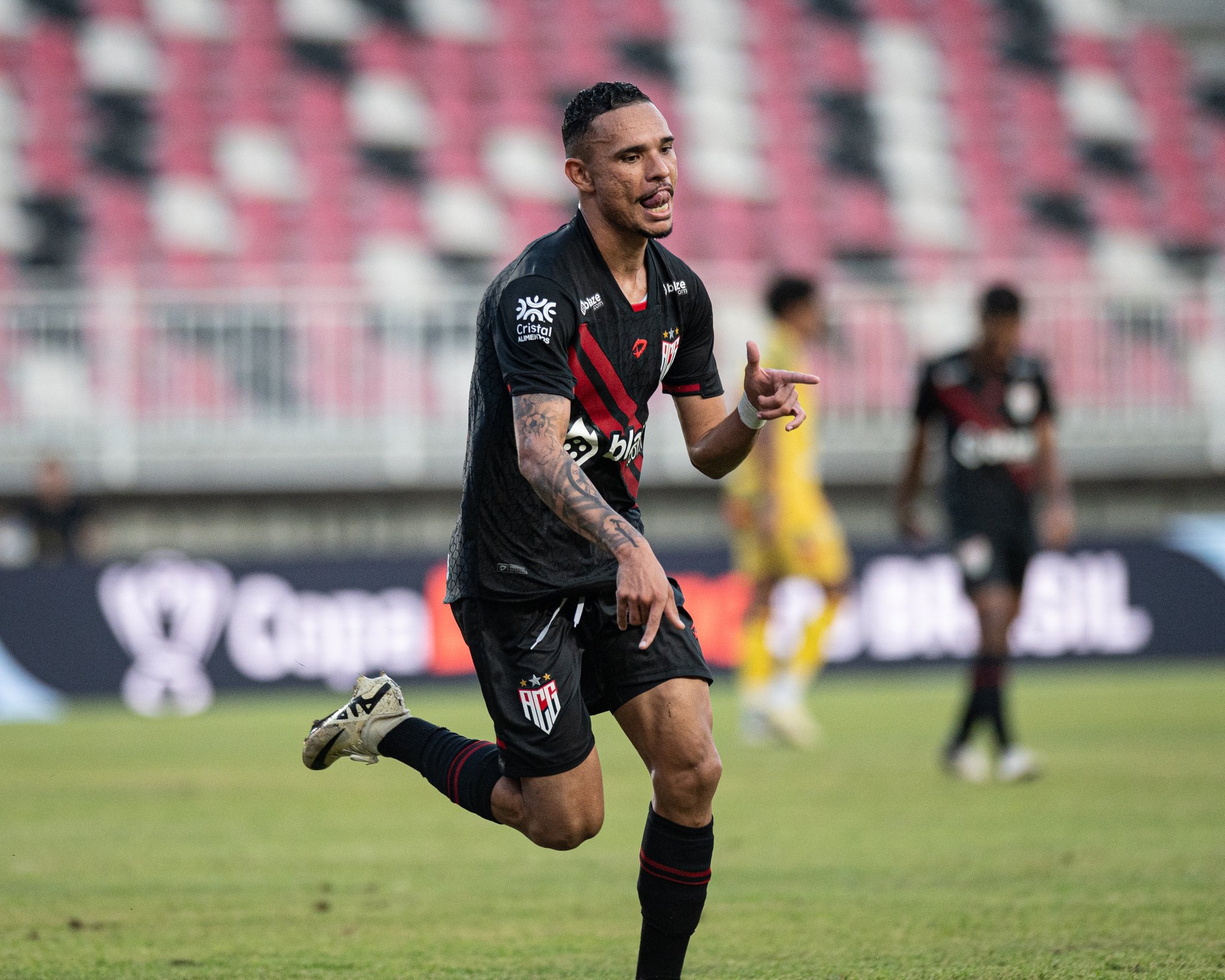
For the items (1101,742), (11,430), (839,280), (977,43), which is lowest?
(1101,742)

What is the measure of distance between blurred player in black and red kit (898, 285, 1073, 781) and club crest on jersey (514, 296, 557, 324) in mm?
5170

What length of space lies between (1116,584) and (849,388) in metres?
3.27

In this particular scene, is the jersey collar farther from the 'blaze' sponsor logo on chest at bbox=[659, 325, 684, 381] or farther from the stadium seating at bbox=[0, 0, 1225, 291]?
the stadium seating at bbox=[0, 0, 1225, 291]

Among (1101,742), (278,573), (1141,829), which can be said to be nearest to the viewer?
(1141,829)

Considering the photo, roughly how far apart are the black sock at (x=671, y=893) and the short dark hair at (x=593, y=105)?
5.35 feet

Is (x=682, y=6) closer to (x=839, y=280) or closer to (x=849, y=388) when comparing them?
(x=839, y=280)

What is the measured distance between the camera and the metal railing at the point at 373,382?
1595 centimetres

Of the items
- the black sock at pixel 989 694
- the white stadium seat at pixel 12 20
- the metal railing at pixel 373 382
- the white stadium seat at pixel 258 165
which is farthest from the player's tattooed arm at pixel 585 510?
the white stadium seat at pixel 12 20

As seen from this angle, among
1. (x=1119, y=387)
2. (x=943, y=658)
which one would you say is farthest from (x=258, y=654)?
(x=1119, y=387)

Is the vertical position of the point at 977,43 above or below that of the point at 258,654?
above

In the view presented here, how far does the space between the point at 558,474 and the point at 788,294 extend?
6.75 m

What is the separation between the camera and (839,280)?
18516 mm

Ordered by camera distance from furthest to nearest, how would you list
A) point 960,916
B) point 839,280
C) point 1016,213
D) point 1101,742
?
1. point 1016,213
2. point 839,280
3. point 1101,742
4. point 960,916

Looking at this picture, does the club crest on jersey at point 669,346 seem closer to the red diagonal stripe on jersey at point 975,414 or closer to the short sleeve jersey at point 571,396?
the short sleeve jersey at point 571,396
